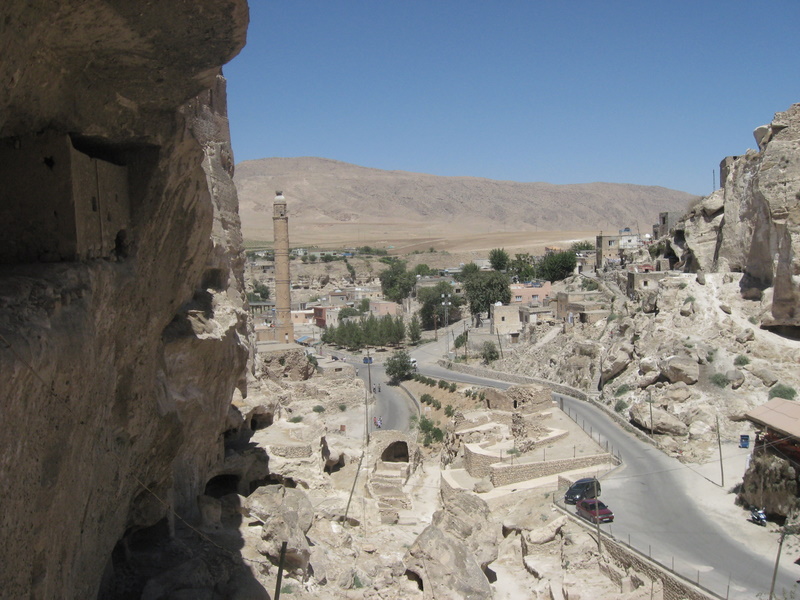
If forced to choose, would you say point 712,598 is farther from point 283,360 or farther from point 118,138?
point 283,360

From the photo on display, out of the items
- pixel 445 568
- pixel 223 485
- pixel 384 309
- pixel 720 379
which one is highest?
pixel 720 379

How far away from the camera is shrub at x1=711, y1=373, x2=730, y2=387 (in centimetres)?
2222

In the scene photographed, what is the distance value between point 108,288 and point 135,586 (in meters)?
5.01

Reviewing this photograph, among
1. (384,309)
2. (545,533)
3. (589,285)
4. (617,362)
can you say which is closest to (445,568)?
(545,533)

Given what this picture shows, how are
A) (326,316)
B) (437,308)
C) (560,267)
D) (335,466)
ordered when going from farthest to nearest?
(326,316), (560,267), (437,308), (335,466)

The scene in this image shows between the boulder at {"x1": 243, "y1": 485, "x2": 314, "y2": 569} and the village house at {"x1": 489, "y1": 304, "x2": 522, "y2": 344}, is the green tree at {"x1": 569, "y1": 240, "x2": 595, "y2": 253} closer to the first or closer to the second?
the village house at {"x1": 489, "y1": 304, "x2": 522, "y2": 344}

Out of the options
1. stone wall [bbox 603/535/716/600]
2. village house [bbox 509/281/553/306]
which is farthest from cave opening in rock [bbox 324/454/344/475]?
village house [bbox 509/281/553/306]

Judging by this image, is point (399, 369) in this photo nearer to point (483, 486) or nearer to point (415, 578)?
point (483, 486)

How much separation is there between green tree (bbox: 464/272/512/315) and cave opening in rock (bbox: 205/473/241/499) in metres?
37.0

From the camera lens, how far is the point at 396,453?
24.1m

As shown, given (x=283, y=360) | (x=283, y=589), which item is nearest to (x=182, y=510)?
(x=283, y=589)

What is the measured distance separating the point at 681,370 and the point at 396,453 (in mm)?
9745

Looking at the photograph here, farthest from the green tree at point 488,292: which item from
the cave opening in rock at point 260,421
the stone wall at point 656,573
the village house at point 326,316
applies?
the stone wall at point 656,573

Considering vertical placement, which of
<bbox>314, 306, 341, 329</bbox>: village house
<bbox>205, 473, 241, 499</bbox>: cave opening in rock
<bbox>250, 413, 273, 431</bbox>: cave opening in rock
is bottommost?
<bbox>314, 306, 341, 329</bbox>: village house
